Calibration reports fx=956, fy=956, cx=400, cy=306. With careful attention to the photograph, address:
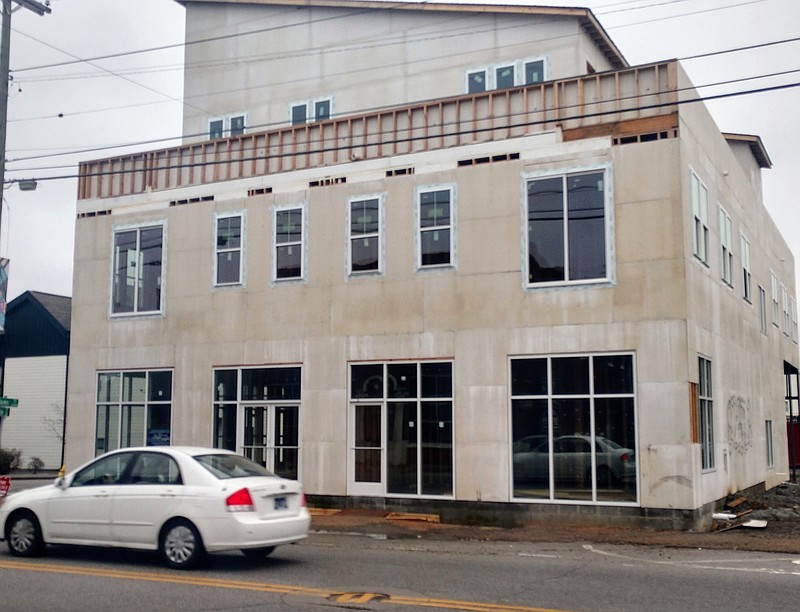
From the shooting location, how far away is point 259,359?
72.2 feet

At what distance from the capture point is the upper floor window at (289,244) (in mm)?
21844

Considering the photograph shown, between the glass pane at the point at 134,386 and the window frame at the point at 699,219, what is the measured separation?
43.9ft

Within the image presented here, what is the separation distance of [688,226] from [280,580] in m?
10.9

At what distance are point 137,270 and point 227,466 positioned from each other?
40.8 feet

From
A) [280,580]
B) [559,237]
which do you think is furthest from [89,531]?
[559,237]

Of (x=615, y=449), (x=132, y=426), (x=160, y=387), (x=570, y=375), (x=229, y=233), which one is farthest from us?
(x=132, y=426)

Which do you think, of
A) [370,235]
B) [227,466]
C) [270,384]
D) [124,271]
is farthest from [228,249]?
[227,466]

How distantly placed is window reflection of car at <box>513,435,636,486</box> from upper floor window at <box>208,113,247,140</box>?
705 inches

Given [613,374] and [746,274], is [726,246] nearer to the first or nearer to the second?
[746,274]

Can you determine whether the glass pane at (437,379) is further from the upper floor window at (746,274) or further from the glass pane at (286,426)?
the upper floor window at (746,274)

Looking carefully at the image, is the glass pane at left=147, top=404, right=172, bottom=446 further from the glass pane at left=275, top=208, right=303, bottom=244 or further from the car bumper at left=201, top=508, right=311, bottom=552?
the car bumper at left=201, top=508, right=311, bottom=552

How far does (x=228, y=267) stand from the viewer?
2281cm

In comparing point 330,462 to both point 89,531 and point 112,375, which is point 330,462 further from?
point 89,531

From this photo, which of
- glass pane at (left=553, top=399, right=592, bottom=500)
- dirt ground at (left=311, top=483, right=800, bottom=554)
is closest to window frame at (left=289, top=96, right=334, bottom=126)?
dirt ground at (left=311, top=483, right=800, bottom=554)
